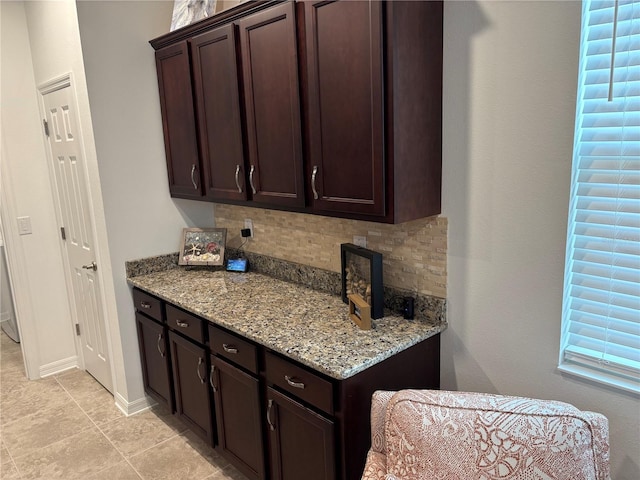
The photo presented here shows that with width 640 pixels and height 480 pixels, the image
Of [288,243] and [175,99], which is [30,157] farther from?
[288,243]

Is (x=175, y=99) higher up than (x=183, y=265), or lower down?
higher up

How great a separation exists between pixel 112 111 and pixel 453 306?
2.14 m

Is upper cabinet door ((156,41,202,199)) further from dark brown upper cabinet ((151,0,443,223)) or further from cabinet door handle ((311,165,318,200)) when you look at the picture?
cabinet door handle ((311,165,318,200))

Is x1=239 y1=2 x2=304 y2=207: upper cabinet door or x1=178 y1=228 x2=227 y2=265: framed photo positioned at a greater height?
x1=239 y1=2 x2=304 y2=207: upper cabinet door

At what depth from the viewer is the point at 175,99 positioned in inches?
107

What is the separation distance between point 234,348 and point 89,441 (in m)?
1.36

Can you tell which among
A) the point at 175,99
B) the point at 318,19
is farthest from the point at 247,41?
the point at 175,99

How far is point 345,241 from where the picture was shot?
2.35m

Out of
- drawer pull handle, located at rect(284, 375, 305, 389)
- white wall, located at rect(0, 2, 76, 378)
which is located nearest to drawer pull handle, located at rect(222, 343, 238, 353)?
drawer pull handle, located at rect(284, 375, 305, 389)

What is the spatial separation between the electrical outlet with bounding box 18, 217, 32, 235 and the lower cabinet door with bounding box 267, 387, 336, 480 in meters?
2.47

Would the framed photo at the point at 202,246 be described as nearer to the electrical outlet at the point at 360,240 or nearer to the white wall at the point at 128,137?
the white wall at the point at 128,137

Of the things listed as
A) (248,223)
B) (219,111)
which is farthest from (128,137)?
(248,223)

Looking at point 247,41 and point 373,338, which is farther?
point 247,41

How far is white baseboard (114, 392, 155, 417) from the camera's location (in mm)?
3035
